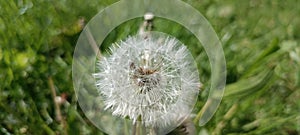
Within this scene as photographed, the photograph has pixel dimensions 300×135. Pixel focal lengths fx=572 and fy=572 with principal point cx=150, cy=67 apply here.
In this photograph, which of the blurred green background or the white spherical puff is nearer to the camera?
the white spherical puff

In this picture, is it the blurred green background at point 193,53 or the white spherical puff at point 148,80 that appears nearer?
the white spherical puff at point 148,80

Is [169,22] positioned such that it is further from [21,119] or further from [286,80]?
[21,119]

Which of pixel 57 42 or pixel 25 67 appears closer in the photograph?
pixel 25 67

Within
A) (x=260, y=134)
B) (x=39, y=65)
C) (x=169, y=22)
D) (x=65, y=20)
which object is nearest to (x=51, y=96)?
(x=39, y=65)

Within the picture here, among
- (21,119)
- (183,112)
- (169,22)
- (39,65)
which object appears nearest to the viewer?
(183,112)
